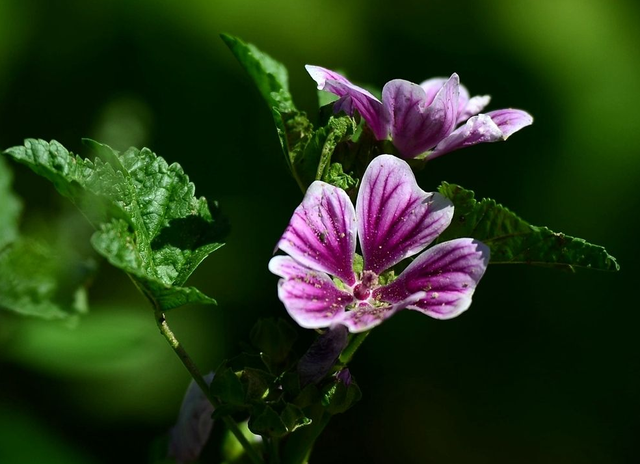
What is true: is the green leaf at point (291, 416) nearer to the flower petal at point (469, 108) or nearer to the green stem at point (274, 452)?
the green stem at point (274, 452)

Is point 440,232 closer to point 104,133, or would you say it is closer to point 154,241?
point 154,241

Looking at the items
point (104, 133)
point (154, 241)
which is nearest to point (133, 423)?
point (104, 133)

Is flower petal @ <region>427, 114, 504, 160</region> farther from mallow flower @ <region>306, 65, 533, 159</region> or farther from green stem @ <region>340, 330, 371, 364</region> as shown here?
green stem @ <region>340, 330, 371, 364</region>

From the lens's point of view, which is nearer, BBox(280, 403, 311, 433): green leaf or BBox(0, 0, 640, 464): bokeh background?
BBox(280, 403, 311, 433): green leaf

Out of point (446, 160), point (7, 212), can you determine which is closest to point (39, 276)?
point (7, 212)

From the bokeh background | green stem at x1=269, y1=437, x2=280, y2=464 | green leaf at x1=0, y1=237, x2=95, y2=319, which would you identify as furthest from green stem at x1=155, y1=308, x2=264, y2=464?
the bokeh background

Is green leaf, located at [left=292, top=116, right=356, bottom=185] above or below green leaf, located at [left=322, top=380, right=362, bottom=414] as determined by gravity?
above
